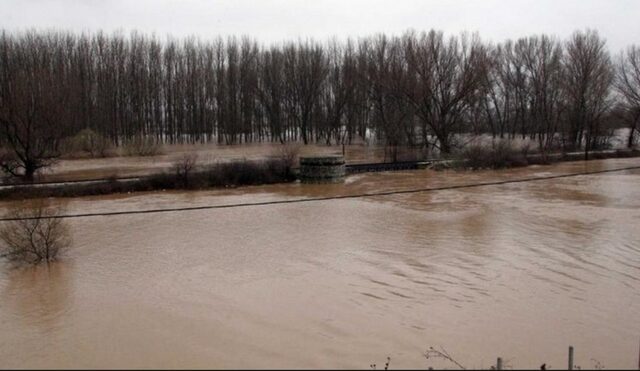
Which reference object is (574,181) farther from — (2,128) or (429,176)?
(2,128)

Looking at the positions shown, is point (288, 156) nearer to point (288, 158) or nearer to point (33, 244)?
point (288, 158)

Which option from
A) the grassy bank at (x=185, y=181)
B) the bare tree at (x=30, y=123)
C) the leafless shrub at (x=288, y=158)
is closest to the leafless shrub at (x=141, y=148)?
the bare tree at (x=30, y=123)

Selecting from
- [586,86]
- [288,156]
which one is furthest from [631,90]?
[288,156]

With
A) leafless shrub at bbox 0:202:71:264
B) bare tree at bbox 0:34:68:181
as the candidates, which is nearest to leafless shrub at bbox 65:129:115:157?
bare tree at bbox 0:34:68:181

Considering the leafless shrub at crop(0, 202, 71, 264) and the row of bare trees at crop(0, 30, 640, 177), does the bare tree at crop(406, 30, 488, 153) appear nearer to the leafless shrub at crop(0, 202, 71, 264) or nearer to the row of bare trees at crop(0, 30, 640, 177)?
the row of bare trees at crop(0, 30, 640, 177)

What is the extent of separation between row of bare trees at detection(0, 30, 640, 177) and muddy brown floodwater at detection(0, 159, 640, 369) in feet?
78.0

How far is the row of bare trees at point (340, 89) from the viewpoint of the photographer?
41.5 meters

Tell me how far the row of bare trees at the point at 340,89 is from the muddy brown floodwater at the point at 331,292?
78.0 feet

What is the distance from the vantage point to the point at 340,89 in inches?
2370

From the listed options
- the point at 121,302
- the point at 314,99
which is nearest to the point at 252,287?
the point at 121,302

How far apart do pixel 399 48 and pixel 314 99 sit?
11.5 metres

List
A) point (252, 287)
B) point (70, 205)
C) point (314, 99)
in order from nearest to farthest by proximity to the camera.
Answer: point (252, 287) < point (70, 205) < point (314, 99)

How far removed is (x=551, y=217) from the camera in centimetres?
1783

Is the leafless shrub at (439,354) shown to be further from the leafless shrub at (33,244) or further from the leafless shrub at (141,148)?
the leafless shrub at (141,148)
